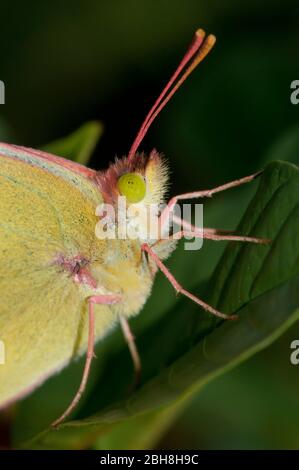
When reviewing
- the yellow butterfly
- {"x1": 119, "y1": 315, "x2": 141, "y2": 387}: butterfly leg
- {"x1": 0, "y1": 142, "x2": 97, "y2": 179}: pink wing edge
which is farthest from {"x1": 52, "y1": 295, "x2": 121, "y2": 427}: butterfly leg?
{"x1": 0, "y1": 142, "x2": 97, "y2": 179}: pink wing edge

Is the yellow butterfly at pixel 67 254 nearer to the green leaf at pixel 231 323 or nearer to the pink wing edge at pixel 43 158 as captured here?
the pink wing edge at pixel 43 158

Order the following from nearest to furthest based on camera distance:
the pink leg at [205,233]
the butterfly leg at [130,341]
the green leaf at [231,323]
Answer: the green leaf at [231,323] → the pink leg at [205,233] → the butterfly leg at [130,341]

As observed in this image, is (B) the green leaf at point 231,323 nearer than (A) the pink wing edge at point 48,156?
Yes

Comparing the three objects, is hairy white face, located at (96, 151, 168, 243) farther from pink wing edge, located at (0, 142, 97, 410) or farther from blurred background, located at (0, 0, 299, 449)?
blurred background, located at (0, 0, 299, 449)

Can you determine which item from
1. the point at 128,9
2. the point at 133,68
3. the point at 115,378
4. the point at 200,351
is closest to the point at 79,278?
the point at 115,378

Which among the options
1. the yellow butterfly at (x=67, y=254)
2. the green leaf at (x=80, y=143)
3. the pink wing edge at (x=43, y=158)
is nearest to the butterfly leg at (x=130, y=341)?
the yellow butterfly at (x=67, y=254)

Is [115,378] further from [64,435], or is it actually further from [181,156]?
[181,156]

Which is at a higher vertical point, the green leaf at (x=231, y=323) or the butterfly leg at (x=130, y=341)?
the butterfly leg at (x=130, y=341)

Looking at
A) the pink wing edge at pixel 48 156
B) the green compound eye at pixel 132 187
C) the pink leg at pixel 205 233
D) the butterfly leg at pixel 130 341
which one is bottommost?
the butterfly leg at pixel 130 341

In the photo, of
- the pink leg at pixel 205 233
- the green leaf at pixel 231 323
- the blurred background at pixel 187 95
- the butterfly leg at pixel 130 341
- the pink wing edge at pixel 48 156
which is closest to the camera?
the green leaf at pixel 231 323
